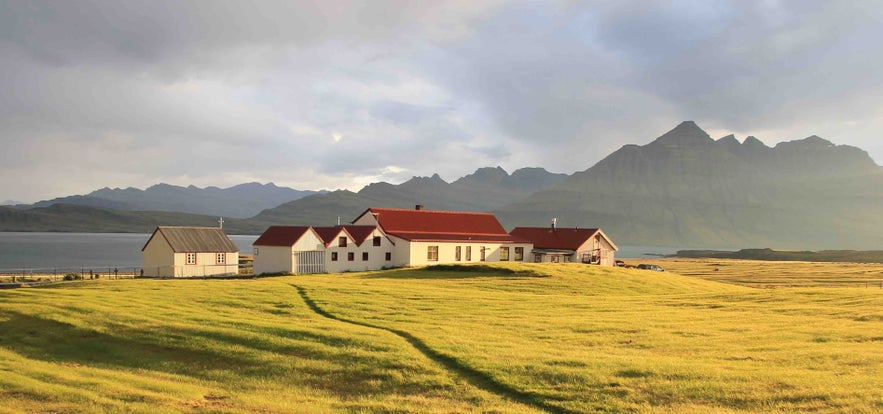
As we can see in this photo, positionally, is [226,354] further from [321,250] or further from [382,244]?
[382,244]

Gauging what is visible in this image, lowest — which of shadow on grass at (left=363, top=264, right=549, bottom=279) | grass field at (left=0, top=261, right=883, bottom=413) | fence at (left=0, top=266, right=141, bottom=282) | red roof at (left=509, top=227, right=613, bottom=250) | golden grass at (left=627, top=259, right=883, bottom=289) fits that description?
golden grass at (left=627, top=259, right=883, bottom=289)

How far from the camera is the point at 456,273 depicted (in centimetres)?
5953

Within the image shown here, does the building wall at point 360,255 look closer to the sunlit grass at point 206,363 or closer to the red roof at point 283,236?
the red roof at point 283,236

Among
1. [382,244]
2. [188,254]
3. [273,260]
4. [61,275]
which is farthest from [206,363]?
[61,275]

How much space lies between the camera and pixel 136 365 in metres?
21.6

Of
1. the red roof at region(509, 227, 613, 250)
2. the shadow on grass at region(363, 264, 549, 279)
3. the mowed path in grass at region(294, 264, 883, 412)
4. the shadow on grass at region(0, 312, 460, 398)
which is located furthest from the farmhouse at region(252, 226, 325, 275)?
the shadow on grass at region(0, 312, 460, 398)

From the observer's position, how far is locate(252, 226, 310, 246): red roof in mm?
66438

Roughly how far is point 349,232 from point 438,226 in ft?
42.4

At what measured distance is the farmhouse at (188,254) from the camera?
69625 mm

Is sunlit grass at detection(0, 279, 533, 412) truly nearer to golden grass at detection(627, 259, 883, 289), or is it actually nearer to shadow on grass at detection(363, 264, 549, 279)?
shadow on grass at detection(363, 264, 549, 279)

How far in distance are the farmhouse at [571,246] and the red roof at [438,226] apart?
4.10 meters

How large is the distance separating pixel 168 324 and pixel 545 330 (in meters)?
16.4

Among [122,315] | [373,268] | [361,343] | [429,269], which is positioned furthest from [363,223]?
[361,343]

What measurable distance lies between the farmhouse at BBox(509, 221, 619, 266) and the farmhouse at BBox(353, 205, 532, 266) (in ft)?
8.39
